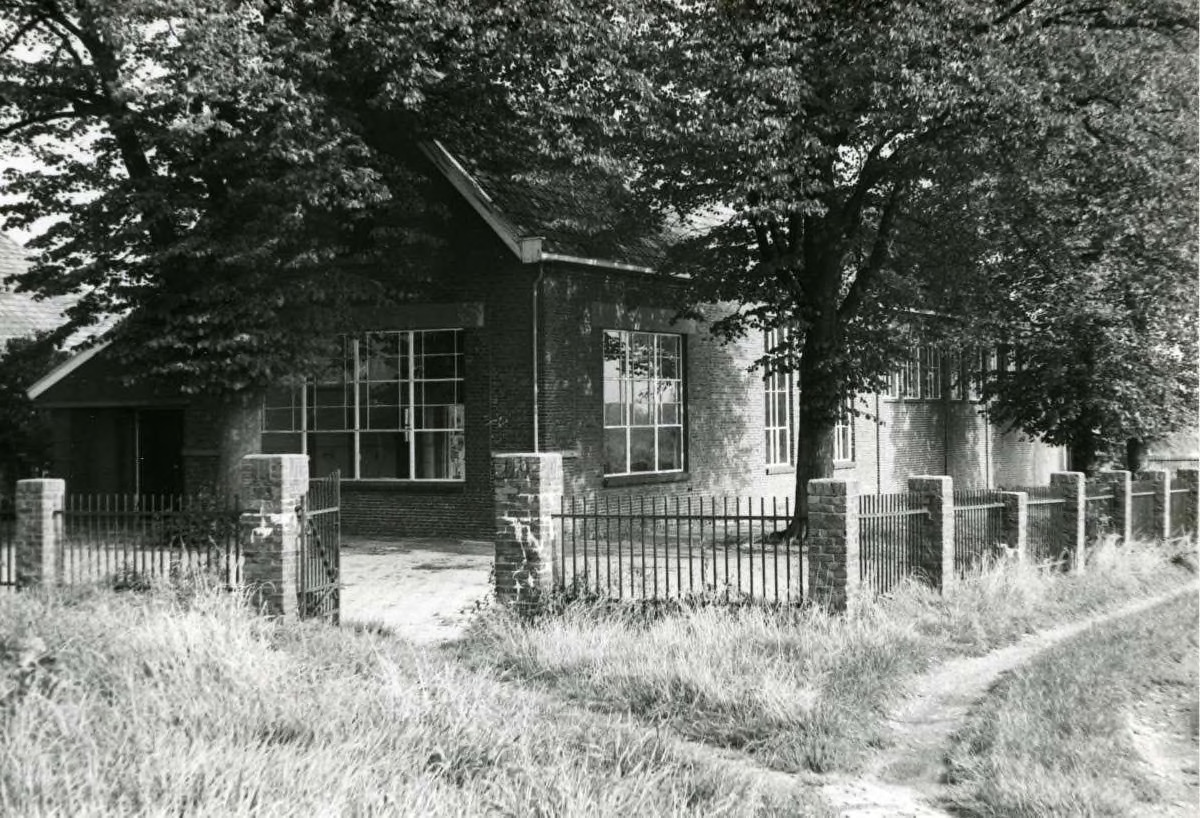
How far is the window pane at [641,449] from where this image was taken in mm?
21109

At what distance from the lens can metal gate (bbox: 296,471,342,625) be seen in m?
10.9

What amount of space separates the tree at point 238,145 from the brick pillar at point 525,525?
7069mm

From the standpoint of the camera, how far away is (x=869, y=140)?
58.7 ft

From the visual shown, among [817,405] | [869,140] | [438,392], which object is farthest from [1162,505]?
[438,392]

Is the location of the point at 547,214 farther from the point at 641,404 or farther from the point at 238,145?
the point at 238,145

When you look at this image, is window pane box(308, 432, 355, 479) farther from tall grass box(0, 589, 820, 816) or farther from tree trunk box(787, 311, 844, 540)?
tall grass box(0, 589, 820, 816)

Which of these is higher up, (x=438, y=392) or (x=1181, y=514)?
(x=438, y=392)

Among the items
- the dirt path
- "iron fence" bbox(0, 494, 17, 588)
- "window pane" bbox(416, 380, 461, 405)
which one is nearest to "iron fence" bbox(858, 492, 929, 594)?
the dirt path

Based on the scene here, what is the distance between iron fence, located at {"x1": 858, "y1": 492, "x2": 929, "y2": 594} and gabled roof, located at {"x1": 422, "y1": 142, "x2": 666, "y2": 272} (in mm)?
7993

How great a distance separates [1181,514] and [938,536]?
853cm

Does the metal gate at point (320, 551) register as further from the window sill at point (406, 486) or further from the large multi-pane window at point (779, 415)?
the large multi-pane window at point (779, 415)

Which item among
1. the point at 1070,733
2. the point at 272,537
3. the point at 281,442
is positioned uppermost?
the point at 281,442

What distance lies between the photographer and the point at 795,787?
22.5ft

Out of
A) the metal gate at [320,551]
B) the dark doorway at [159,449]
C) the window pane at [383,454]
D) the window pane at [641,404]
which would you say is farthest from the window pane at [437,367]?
the metal gate at [320,551]
